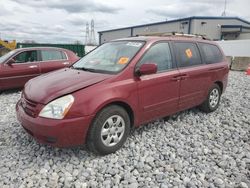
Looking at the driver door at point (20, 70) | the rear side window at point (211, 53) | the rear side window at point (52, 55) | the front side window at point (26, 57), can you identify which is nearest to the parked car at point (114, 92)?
the rear side window at point (211, 53)

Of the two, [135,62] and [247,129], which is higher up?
[135,62]

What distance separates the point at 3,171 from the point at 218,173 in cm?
279

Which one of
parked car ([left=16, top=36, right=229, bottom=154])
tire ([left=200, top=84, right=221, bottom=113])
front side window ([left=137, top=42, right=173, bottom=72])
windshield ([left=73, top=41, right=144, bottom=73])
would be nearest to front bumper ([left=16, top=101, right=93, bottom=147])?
parked car ([left=16, top=36, right=229, bottom=154])

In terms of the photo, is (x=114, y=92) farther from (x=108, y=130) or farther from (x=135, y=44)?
(x=135, y=44)

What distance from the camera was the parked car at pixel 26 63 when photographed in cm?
762

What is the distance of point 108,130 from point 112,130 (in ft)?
0.24

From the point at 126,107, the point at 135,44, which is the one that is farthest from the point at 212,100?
the point at 126,107

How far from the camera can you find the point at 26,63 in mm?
8047

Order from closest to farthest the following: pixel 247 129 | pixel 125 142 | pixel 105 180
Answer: pixel 105 180 < pixel 125 142 < pixel 247 129

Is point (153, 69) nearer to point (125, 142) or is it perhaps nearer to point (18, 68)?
point (125, 142)

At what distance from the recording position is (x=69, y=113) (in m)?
3.14

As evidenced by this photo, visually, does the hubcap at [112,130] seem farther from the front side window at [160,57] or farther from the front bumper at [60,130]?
the front side window at [160,57]

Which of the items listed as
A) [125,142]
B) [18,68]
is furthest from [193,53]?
[18,68]

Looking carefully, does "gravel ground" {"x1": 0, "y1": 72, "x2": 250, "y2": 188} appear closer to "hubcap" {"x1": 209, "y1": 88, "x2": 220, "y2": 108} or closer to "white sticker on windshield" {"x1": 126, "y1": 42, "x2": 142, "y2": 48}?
"hubcap" {"x1": 209, "y1": 88, "x2": 220, "y2": 108}
